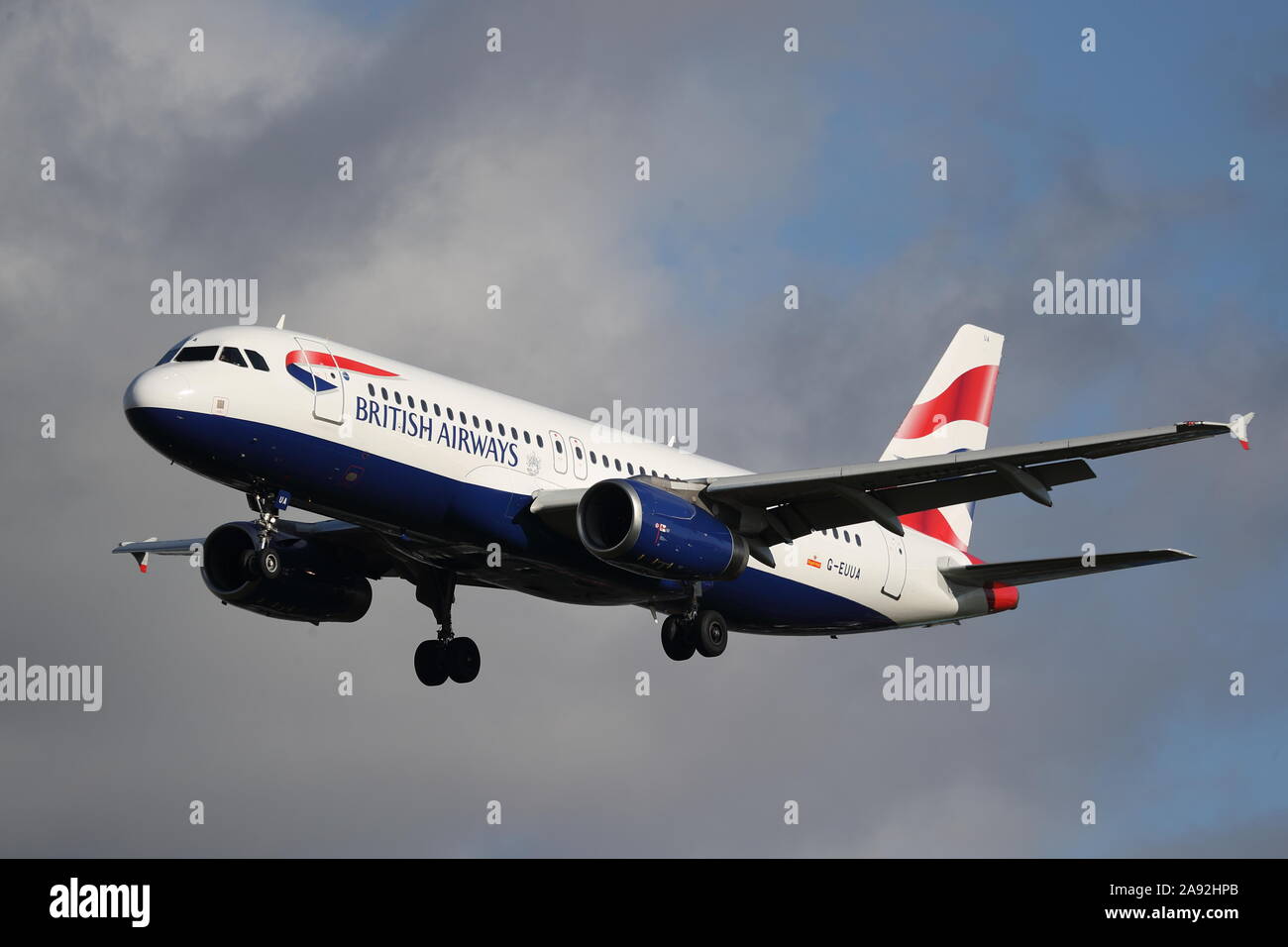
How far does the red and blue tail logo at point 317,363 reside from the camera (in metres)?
35.5

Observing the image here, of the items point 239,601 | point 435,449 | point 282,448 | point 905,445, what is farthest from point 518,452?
point 905,445

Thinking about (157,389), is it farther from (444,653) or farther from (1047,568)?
(1047,568)

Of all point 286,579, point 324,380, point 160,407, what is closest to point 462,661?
point 286,579

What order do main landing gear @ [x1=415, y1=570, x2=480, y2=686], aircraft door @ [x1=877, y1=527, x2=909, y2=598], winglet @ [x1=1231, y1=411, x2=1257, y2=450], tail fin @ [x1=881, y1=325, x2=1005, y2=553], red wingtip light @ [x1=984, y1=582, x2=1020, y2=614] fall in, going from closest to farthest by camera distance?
1. winglet @ [x1=1231, y1=411, x2=1257, y2=450]
2. main landing gear @ [x1=415, y1=570, x2=480, y2=686]
3. aircraft door @ [x1=877, y1=527, x2=909, y2=598]
4. red wingtip light @ [x1=984, y1=582, x2=1020, y2=614]
5. tail fin @ [x1=881, y1=325, x2=1005, y2=553]

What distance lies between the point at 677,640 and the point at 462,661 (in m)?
5.65

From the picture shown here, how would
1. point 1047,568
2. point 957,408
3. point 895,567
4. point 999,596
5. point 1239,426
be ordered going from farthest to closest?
point 957,408 < point 999,596 < point 895,567 < point 1047,568 < point 1239,426

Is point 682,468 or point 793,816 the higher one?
point 682,468

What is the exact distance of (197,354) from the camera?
3509 cm

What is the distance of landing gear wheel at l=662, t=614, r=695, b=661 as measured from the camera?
4225 cm

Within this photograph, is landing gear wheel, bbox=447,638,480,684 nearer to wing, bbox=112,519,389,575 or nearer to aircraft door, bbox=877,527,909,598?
wing, bbox=112,519,389,575

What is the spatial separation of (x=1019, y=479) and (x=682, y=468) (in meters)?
8.79

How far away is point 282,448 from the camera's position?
3500 centimetres

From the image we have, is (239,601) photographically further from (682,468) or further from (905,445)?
(905,445)

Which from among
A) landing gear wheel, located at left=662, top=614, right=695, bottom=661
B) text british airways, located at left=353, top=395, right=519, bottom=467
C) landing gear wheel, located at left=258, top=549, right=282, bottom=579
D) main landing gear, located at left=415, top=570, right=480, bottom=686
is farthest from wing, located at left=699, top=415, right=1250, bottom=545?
landing gear wheel, located at left=258, top=549, right=282, bottom=579
